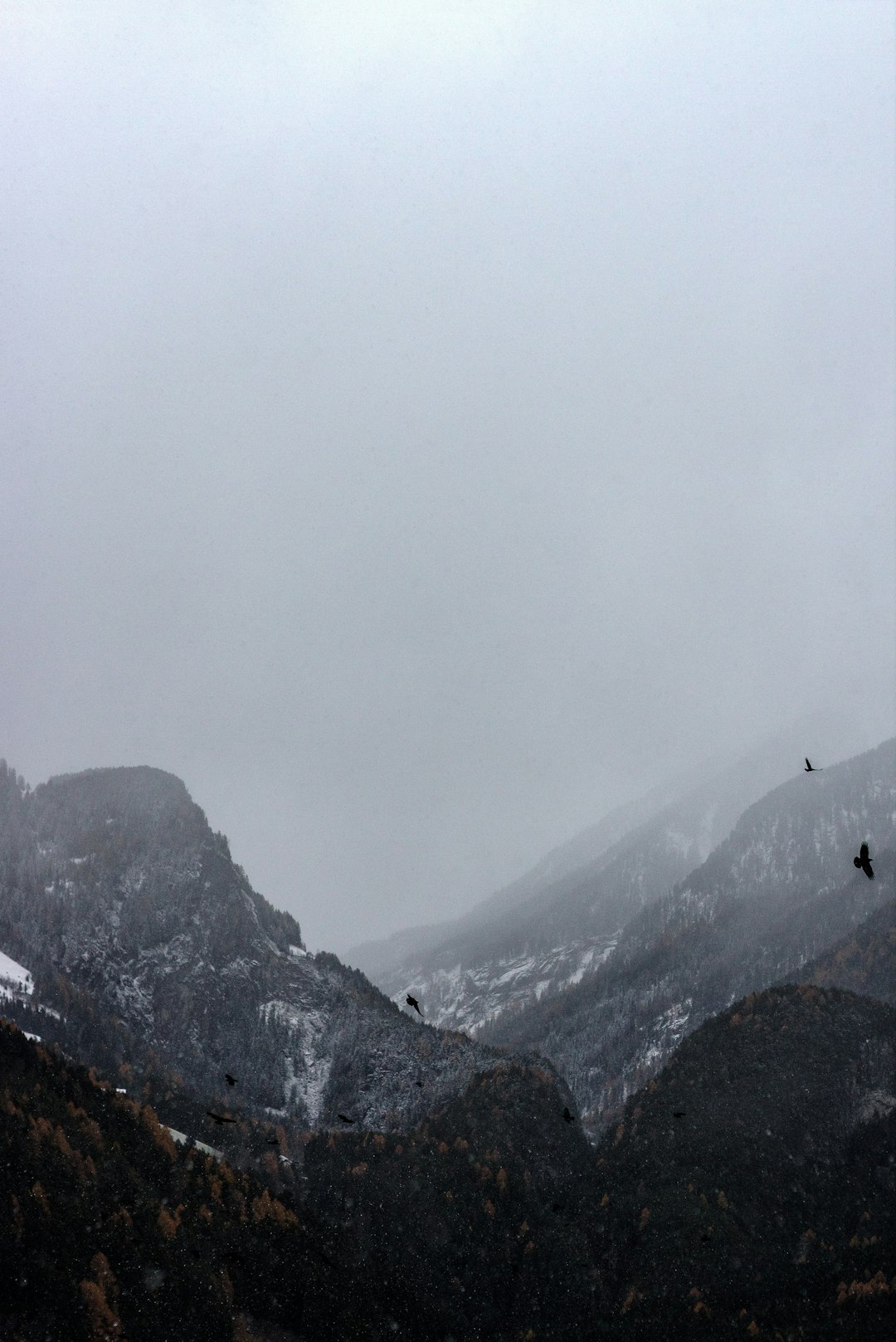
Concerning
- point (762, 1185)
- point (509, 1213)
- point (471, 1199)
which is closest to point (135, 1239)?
point (471, 1199)

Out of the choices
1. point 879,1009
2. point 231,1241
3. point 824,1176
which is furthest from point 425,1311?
point 879,1009

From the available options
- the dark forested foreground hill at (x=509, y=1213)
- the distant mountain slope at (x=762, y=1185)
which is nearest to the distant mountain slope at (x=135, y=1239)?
the dark forested foreground hill at (x=509, y=1213)

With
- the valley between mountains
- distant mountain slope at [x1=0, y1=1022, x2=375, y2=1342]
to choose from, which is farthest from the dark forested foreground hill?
the valley between mountains

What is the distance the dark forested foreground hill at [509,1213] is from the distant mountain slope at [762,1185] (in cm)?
46

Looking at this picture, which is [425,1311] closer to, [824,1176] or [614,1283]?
[614,1283]

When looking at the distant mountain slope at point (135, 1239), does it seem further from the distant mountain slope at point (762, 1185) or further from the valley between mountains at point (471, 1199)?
the distant mountain slope at point (762, 1185)

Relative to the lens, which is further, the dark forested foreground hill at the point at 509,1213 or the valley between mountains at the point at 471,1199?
the valley between mountains at the point at 471,1199

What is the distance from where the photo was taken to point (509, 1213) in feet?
484

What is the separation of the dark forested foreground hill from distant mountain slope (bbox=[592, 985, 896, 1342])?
0.46 meters

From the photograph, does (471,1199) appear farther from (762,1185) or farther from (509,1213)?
(762,1185)

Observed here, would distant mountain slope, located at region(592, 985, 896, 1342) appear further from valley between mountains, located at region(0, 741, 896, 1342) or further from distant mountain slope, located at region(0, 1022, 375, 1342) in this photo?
distant mountain slope, located at region(0, 1022, 375, 1342)

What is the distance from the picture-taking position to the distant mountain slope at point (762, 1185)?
10888 cm

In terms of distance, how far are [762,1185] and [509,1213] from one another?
44588mm

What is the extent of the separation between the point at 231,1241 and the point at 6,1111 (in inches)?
1348
